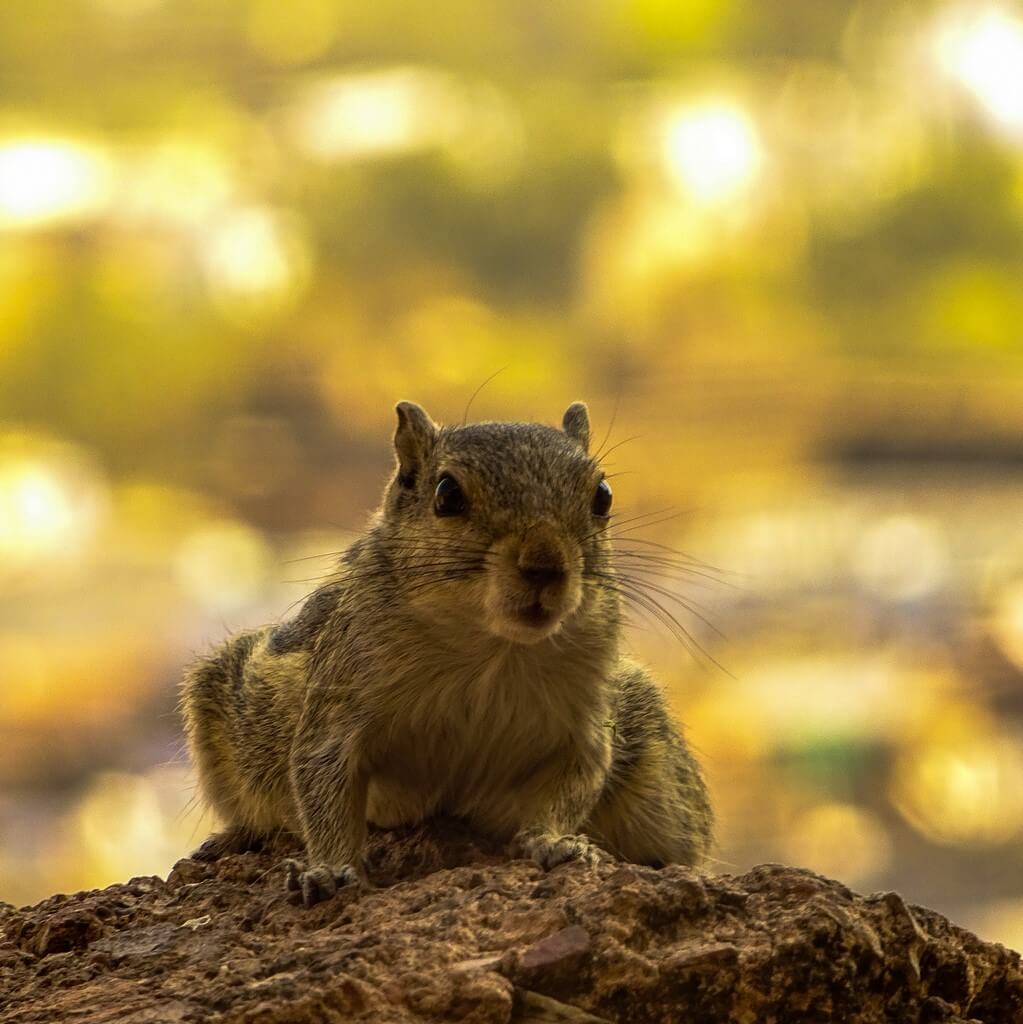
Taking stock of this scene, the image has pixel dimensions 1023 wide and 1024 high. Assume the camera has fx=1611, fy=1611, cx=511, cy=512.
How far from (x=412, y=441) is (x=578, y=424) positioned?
1.10 ft

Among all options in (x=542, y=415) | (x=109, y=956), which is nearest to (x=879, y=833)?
(x=542, y=415)

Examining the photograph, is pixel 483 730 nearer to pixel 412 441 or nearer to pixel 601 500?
A: pixel 601 500

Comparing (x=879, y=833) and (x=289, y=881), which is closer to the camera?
(x=289, y=881)

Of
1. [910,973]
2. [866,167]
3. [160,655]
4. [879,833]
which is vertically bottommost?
[910,973]

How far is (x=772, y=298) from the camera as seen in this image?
6.57 metres

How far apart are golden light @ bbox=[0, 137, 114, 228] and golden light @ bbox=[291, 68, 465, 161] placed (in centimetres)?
85

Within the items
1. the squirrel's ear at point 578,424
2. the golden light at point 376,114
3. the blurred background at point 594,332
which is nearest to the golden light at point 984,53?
the blurred background at point 594,332

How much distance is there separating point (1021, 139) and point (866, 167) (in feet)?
2.06

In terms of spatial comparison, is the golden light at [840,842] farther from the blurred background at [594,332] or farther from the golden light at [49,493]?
the golden light at [49,493]

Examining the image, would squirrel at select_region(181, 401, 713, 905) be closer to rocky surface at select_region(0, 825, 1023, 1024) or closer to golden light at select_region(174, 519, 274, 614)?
rocky surface at select_region(0, 825, 1023, 1024)

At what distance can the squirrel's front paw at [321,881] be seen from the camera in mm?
2314

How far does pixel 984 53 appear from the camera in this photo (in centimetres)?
656

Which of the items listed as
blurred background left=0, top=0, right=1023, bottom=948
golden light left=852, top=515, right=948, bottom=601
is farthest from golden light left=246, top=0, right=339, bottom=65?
golden light left=852, top=515, right=948, bottom=601

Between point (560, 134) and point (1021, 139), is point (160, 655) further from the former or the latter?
point (1021, 139)
